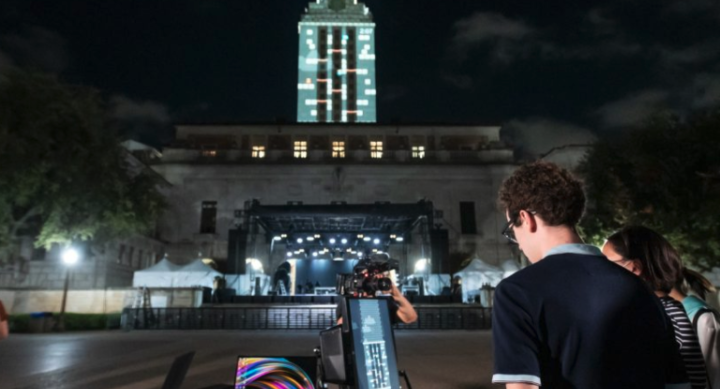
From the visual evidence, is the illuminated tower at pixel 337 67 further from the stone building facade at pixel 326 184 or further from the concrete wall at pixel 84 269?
the concrete wall at pixel 84 269

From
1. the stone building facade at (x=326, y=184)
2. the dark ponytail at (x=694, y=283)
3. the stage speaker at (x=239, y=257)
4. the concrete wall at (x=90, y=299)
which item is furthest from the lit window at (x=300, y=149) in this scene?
the dark ponytail at (x=694, y=283)

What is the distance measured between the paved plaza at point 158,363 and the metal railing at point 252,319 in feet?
23.3

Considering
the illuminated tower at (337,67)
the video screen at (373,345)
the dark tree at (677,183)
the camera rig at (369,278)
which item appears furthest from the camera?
the illuminated tower at (337,67)

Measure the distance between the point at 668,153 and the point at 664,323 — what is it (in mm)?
25541

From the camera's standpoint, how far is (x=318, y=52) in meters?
109

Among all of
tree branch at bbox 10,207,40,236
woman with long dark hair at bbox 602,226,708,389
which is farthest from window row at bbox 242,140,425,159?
woman with long dark hair at bbox 602,226,708,389

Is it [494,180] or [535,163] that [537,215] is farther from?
[494,180]

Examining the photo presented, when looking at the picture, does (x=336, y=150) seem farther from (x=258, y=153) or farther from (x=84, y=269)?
(x=84, y=269)

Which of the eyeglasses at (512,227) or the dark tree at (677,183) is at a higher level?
the dark tree at (677,183)

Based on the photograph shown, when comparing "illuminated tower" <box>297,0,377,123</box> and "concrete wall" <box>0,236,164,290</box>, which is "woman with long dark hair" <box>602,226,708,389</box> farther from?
"illuminated tower" <box>297,0,377,123</box>

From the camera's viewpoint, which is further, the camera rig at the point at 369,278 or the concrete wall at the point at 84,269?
the concrete wall at the point at 84,269

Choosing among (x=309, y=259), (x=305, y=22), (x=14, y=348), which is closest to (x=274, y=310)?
(x=14, y=348)

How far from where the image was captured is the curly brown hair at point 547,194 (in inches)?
78.7

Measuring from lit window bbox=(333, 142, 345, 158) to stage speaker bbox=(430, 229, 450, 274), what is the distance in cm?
1725
